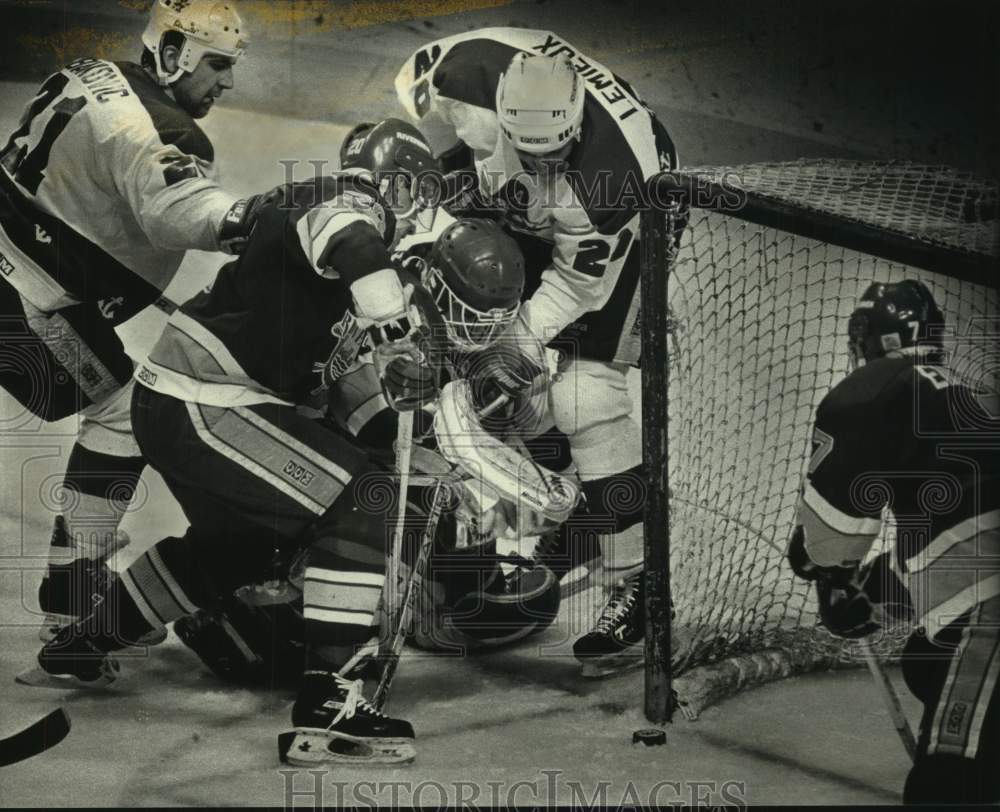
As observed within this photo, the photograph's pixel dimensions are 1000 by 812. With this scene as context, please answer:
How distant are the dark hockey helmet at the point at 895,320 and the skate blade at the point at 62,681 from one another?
1704mm

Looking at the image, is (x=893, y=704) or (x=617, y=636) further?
(x=617, y=636)

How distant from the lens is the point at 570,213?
3016 mm

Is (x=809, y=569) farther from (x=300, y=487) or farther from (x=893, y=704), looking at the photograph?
(x=300, y=487)

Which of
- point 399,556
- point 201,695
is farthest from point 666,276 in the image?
point 201,695

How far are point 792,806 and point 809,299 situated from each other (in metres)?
1.05

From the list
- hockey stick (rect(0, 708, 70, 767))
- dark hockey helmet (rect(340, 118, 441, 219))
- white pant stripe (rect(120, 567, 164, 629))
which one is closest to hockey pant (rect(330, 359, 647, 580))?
dark hockey helmet (rect(340, 118, 441, 219))

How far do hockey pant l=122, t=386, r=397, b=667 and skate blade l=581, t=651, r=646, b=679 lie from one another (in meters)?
0.52

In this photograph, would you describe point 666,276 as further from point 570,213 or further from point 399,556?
point 399,556

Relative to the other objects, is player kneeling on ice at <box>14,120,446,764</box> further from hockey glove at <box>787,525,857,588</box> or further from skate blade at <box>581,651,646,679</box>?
hockey glove at <box>787,525,857,588</box>

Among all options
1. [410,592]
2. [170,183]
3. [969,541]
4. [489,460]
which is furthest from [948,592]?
[170,183]

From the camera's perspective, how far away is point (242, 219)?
2928mm

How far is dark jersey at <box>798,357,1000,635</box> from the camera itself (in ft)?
9.85

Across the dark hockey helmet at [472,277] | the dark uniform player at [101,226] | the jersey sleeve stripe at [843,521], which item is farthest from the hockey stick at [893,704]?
the dark uniform player at [101,226]

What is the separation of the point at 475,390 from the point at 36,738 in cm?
114
